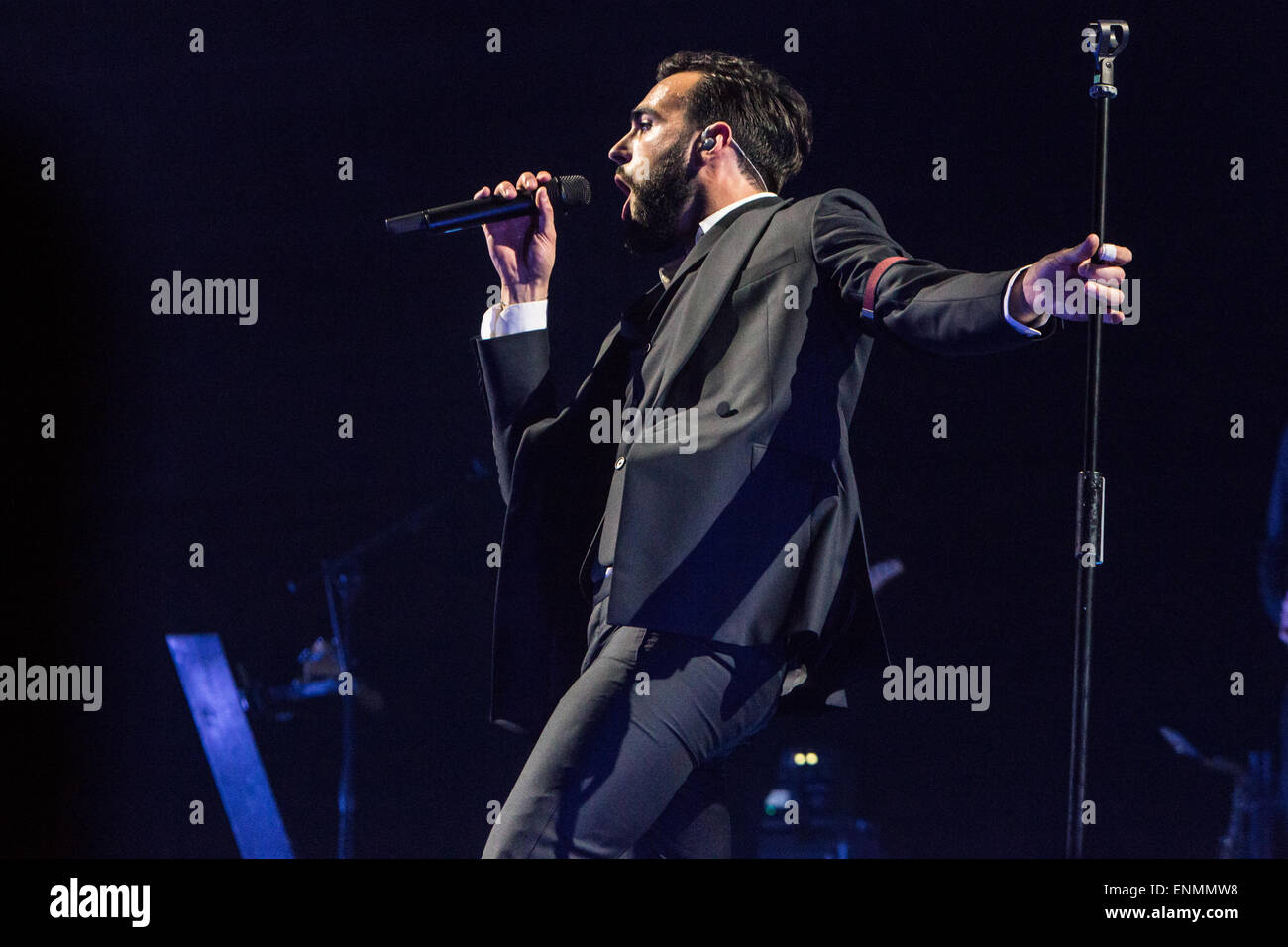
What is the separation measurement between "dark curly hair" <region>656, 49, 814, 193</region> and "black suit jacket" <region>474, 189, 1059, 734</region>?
0.19 metres

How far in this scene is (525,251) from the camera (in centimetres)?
217

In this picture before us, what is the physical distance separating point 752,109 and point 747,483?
2.42ft

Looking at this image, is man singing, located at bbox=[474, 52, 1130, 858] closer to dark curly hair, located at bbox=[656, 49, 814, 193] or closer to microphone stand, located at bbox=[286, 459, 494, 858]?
dark curly hair, located at bbox=[656, 49, 814, 193]

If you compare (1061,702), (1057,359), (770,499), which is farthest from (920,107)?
(770,499)

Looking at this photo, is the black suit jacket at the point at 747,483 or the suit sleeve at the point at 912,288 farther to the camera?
the black suit jacket at the point at 747,483

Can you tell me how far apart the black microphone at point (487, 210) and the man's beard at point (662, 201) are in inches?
6.7

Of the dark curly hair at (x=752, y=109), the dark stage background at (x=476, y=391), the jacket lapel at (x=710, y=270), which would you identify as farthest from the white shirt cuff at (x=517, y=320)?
the dark stage background at (x=476, y=391)

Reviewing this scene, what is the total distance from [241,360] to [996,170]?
1995mm

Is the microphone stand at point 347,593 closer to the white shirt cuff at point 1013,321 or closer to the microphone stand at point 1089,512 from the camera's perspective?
the microphone stand at point 1089,512

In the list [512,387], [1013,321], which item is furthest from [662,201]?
[1013,321]

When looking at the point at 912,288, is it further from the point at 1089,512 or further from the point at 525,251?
the point at 525,251

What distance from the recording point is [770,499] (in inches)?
68.6

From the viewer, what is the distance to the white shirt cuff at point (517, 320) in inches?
84.4
